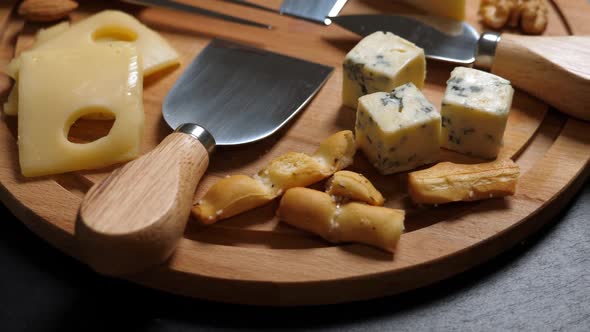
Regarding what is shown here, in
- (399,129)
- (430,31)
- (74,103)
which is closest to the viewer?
(399,129)

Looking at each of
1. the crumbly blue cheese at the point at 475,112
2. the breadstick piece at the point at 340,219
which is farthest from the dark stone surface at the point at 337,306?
the crumbly blue cheese at the point at 475,112

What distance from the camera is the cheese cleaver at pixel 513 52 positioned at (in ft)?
5.40

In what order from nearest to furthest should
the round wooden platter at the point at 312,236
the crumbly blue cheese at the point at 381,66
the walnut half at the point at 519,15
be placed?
the round wooden platter at the point at 312,236
the crumbly blue cheese at the point at 381,66
the walnut half at the point at 519,15

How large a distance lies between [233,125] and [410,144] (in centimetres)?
43

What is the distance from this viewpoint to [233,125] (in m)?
1.61

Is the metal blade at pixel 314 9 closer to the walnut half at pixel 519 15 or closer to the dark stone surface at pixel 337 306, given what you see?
the walnut half at pixel 519 15

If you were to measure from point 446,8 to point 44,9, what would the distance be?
1199 mm

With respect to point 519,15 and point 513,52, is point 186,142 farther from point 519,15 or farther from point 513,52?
point 519,15

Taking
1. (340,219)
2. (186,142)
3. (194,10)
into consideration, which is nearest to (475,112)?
(340,219)

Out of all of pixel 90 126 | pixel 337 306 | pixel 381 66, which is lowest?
pixel 337 306

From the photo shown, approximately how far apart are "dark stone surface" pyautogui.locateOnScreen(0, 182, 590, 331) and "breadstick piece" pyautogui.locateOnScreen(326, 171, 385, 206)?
0.22 meters

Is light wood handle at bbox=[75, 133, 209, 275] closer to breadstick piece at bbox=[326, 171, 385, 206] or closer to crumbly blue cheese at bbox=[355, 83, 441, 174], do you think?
breadstick piece at bbox=[326, 171, 385, 206]

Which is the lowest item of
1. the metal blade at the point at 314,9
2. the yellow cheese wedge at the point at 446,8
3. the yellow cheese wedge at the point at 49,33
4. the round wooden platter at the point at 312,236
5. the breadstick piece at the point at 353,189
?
the round wooden platter at the point at 312,236

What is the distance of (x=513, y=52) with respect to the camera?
1.72 m
